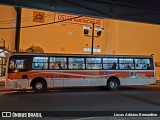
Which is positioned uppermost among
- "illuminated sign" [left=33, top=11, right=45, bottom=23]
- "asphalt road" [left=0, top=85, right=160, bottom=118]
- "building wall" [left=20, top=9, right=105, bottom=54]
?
"illuminated sign" [left=33, top=11, right=45, bottom=23]

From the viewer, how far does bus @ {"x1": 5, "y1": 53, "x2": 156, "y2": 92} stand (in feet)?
63.5

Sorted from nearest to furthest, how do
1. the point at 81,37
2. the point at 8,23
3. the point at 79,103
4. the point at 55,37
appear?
the point at 79,103, the point at 8,23, the point at 55,37, the point at 81,37

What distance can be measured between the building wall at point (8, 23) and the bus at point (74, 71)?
464 inches

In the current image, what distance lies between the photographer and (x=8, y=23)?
3334cm

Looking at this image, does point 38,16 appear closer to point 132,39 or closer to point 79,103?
point 132,39

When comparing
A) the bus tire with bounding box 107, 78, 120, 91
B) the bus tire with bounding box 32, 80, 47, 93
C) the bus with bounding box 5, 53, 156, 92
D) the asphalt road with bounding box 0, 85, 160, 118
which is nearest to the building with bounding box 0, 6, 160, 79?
the bus with bounding box 5, 53, 156, 92

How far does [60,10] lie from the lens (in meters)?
11.1

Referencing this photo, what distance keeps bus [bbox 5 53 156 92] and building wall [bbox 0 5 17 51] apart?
464 inches

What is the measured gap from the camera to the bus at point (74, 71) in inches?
762

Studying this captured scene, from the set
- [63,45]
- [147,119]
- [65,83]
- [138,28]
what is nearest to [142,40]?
[138,28]

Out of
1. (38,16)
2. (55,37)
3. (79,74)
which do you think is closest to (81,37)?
(55,37)

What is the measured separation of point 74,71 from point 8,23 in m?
16.1

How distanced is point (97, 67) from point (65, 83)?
300 cm

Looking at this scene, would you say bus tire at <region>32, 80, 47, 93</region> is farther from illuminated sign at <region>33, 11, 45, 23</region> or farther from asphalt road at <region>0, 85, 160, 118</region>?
illuminated sign at <region>33, 11, 45, 23</region>
